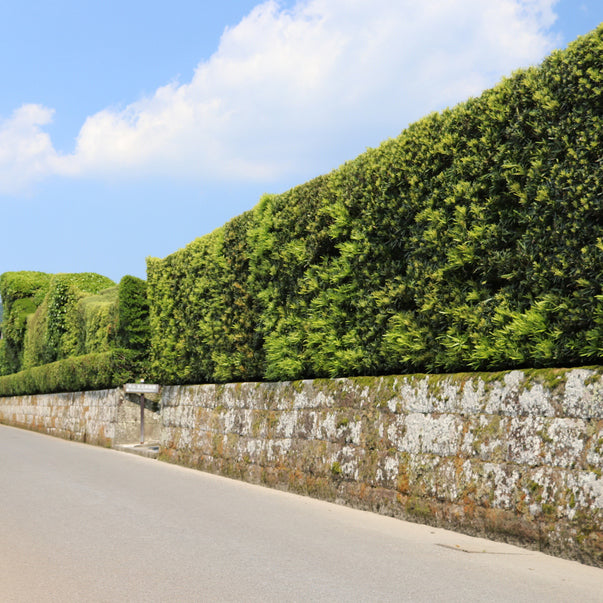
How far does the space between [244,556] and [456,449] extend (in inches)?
94.0

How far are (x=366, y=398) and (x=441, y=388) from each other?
4.27ft

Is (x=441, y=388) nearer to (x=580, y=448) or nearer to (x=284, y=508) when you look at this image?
(x=580, y=448)

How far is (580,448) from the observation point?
18.1 feet

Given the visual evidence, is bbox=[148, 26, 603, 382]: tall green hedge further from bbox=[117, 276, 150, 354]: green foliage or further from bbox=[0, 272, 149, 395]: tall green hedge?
bbox=[0, 272, 149, 395]: tall green hedge

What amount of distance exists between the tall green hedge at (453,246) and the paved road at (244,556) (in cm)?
179

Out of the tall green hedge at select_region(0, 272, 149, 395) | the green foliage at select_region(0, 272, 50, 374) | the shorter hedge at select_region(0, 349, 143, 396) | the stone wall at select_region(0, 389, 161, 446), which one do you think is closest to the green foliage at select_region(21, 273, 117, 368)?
the tall green hedge at select_region(0, 272, 149, 395)

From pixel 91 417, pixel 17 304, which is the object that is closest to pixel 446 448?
pixel 91 417

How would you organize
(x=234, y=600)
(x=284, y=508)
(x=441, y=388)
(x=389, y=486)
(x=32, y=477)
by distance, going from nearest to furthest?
(x=234, y=600), (x=441, y=388), (x=389, y=486), (x=284, y=508), (x=32, y=477)

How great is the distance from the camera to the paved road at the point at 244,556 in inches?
179

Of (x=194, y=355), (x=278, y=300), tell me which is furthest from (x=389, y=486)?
(x=194, y=355)

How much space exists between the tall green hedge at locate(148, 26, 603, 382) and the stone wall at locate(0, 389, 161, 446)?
7712mm

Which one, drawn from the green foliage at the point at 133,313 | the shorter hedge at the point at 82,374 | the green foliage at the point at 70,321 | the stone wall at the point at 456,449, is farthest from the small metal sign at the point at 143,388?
the stone wall at the point at 456,449

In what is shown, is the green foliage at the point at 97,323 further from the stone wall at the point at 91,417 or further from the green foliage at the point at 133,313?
the stone wall at the point at 91,417

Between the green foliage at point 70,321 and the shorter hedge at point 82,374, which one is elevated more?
the green foliage at point 70,321
